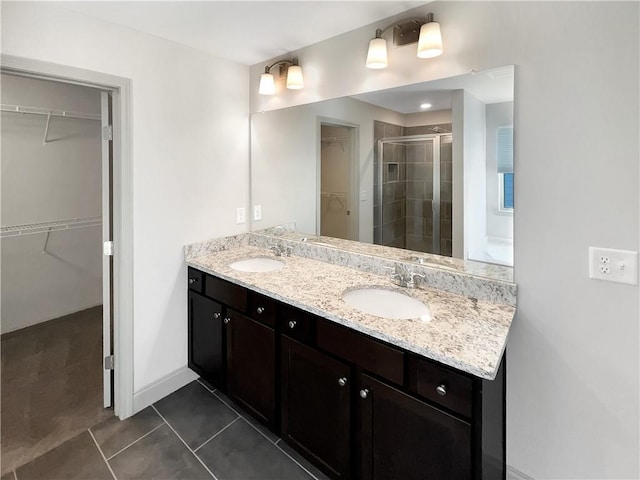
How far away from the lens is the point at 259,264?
2.40m

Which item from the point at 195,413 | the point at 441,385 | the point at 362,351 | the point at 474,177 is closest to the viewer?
the point at 441,385

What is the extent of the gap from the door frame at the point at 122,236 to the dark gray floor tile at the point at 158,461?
321mm

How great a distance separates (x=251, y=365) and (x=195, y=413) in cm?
61

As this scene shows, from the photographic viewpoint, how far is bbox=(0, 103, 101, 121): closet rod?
286cm

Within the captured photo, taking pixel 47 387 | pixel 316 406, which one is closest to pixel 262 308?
pixel 316 406

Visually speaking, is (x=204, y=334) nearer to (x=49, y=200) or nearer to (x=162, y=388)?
(x=162, y=388)

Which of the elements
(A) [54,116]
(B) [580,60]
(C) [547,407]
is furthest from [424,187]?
(A) [54,116]

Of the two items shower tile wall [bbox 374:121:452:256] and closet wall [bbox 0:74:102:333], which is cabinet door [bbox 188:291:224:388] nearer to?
shower tile wall [bbox 374:121:452:256]

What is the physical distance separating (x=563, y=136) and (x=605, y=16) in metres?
0.42

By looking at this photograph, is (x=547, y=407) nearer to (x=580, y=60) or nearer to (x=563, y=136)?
(x=563, y=136)

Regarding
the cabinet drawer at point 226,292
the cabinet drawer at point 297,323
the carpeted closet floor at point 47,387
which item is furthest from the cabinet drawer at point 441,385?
the carpeted closet floor at point 47,387

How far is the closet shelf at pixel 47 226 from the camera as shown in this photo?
2.99 m

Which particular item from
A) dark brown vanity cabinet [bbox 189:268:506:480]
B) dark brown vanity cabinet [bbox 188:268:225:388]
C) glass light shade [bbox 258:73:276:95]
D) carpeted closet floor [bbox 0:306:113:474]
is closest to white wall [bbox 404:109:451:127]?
glass light shade [bbox 258:73:276:95]

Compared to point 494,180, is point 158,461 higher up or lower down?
lower down
